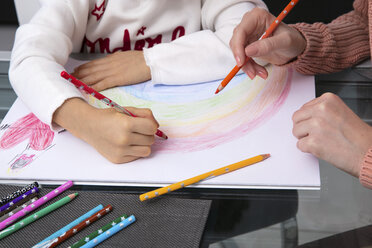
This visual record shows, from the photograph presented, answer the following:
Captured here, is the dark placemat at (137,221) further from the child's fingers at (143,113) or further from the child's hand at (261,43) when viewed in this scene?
the child's hand at (261,43)

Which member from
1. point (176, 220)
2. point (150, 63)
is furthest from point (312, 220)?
point (150, 63)

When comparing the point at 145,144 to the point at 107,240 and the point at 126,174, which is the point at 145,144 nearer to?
the point at 126,174

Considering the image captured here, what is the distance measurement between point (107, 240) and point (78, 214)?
0.20 feet

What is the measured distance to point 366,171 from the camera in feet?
2.06

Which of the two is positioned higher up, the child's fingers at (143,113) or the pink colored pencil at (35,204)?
the child's fingers at (143,113)

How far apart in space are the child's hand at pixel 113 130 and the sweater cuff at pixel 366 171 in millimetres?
279

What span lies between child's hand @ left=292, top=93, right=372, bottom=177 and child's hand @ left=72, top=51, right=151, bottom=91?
0.30 m

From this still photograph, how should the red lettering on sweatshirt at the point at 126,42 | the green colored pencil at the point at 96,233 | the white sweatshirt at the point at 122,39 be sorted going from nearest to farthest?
1. the green colored pencil at the point at 96,233
2. the white sweatshirt at the point at 122,39
3. the red lettering on sweatshirt at the point at 126,42

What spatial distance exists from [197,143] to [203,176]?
8cm

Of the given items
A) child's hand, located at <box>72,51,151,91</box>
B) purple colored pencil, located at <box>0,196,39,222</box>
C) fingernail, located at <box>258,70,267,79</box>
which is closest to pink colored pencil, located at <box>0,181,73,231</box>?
purple colored pencil, located at <box>0,196,39,222</box>

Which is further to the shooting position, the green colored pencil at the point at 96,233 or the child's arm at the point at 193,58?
the child's arm at the point at 193,58

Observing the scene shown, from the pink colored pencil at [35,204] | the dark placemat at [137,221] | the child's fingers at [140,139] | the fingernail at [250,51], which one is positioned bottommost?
the dark placemat at [137,221]

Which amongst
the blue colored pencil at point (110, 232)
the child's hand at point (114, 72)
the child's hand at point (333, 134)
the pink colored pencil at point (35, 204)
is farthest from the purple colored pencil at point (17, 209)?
the child's hand at point (333, 134)

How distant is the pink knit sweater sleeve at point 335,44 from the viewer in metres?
0.84
